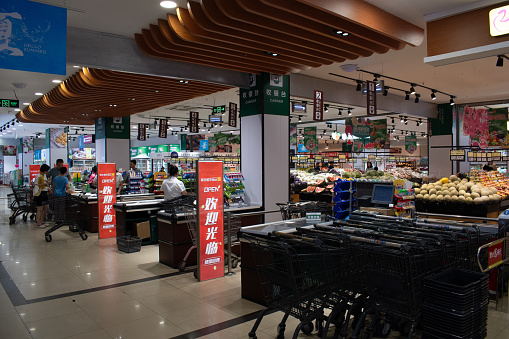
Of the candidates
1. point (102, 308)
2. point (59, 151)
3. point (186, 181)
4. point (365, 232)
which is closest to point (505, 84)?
point (186, 181)

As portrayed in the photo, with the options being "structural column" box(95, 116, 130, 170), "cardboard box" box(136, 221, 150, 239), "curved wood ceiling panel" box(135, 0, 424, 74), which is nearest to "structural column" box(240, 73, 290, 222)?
"curved wood ceiling panel" box(135, 0, 424, 74)

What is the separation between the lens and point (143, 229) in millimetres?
8242

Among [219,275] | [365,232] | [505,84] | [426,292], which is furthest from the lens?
[505,84]

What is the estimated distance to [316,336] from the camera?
381cm

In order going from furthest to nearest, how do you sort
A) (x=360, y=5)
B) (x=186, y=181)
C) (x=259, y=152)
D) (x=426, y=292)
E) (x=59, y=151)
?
(x=59, y=151), (x=186, y=181), (x=259, y=152), (x=360, y=5), (x=426, y=292)

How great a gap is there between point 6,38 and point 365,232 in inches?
168

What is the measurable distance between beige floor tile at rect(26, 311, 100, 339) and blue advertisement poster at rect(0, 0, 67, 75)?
9.15ft

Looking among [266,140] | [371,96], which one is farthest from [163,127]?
[371,96]

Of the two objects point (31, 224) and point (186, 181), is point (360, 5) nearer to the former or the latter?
point (186, 181)

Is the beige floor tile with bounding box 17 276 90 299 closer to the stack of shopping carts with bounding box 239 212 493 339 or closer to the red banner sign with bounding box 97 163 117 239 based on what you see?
the stack of shopping carts with bounding box 239 212 493 339

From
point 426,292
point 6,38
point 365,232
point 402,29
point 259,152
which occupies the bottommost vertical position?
point 426,292

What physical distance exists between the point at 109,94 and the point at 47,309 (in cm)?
656

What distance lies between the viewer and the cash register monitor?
5430mm

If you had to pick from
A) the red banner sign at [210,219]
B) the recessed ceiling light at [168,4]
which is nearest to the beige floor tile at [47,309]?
the red banner sign at [210,219]
